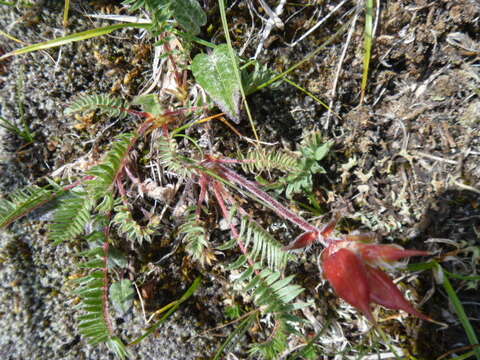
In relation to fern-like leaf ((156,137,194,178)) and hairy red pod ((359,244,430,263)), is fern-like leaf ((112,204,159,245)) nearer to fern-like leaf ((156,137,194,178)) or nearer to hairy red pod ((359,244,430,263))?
fern-like leaf ((156,137,194,178))

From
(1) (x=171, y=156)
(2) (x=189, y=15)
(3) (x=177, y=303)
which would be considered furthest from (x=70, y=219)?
(2) (x=189, y=15)

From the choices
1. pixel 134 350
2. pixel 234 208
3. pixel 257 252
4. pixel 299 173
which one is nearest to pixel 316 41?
pixel 299 173

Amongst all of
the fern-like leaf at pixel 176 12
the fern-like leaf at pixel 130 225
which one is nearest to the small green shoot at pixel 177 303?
the fern-like leaf at pixel 130 225

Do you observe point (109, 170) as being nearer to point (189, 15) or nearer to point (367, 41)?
point (189, 15)

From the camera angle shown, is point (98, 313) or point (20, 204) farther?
point (20, 204)

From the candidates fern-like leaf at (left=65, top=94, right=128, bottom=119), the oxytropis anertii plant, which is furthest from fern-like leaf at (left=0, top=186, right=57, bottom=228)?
the oxytropis anertii plant
